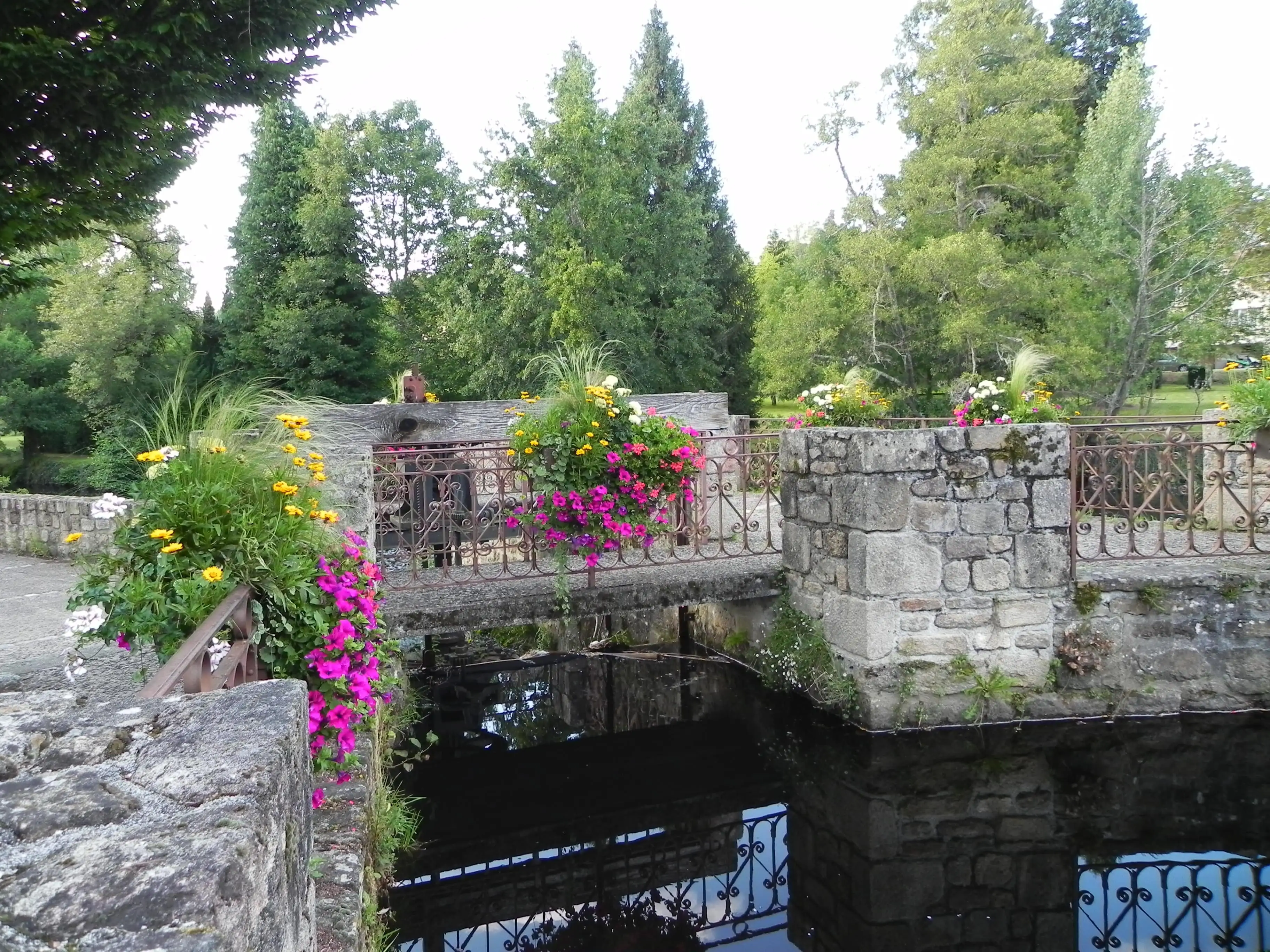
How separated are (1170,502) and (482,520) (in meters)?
4.73

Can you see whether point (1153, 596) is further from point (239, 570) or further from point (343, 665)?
point (239, 570)

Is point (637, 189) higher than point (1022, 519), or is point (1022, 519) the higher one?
point (637, 189)

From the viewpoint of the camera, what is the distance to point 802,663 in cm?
584

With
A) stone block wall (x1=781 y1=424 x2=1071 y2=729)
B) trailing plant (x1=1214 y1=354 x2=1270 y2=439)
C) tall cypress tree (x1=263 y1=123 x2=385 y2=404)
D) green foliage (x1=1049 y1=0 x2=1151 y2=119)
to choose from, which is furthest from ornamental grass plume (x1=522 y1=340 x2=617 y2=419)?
green foliage (x1=1049 y1=0 x2=1151 y2=119)

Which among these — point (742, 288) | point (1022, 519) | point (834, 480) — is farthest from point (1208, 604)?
point (742, 288)

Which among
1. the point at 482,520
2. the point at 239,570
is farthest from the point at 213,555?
the point at 482,520

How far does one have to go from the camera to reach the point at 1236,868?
397 cm

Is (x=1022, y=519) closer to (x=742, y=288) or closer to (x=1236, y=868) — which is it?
(x=1236, y=868)

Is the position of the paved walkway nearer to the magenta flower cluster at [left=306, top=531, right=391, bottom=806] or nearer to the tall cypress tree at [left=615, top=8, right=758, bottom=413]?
the magenta flower cluster at [left=306, top=531, right=391, bottom=806]

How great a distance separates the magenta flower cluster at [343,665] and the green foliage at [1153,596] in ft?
14.6

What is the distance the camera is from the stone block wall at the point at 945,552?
5.25 meters

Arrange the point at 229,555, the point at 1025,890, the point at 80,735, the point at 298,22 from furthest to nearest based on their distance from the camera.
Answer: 1. the point at 298,22
2. the point at 1025,890
3. the point at 229,555
4. the point at 80,735

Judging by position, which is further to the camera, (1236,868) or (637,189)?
(637,189)

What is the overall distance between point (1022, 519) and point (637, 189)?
61.1ft
